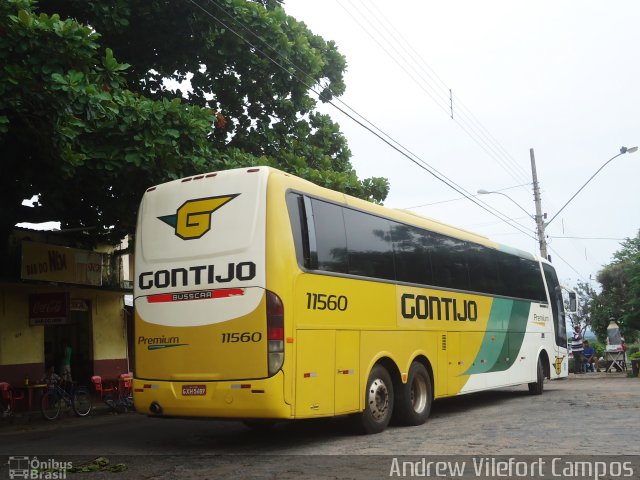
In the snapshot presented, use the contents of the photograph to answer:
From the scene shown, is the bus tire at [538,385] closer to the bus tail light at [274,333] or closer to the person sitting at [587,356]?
the bus tail light at [274,333]

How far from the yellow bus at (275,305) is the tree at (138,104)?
1.82 meters

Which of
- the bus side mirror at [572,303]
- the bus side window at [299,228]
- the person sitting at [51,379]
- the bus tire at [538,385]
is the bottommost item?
the bus tire at [538,385]

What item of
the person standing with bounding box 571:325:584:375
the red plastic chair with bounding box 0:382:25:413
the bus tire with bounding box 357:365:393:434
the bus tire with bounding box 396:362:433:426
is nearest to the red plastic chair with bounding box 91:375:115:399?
the red plastic chair with bounding box 0:382:25:413

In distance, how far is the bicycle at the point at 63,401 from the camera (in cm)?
1540

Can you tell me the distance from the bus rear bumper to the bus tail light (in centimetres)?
15

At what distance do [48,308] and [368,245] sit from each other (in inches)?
403

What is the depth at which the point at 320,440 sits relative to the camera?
9445mm

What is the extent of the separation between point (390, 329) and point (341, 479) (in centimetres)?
398

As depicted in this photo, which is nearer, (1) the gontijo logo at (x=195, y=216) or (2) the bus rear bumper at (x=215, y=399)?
(2) the bus rear bumper at (x=215, y=399)

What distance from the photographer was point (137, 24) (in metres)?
14.1

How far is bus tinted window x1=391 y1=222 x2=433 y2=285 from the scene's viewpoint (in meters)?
11.1

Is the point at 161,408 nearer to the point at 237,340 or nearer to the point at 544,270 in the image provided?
the point at 237,340

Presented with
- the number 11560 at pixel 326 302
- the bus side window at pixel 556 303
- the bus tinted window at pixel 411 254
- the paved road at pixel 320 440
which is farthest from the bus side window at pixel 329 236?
the bus side window at pixel 556 303

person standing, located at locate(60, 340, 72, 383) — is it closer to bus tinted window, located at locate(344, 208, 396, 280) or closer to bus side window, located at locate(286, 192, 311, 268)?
bus tinted window, located at locate(344, 208, 396, 280)
